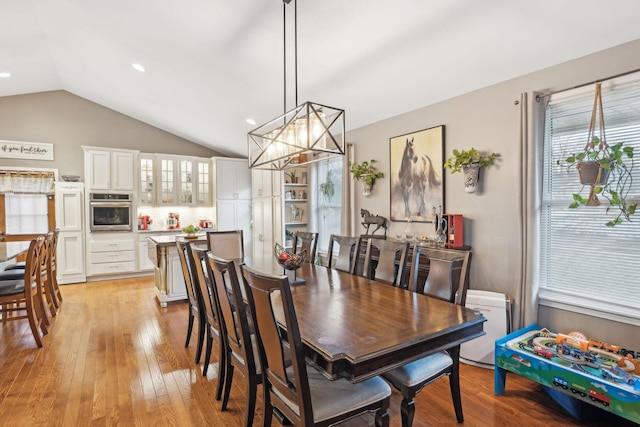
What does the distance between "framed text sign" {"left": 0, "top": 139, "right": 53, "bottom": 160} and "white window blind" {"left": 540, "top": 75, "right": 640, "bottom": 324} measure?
7.69m

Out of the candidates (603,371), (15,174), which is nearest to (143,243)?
(15,174)

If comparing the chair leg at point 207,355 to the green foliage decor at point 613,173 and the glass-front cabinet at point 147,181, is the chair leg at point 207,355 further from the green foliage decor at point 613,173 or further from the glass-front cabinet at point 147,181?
the glass-front cabinet at point 147,181

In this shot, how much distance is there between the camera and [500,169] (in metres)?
3.08

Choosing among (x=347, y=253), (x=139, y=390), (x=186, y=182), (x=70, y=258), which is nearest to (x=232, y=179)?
(x=186, y=182)

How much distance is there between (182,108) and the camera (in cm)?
576

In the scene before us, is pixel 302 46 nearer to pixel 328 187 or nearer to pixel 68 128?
pixel 328 187

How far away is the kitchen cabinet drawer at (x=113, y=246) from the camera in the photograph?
6246 millimetres

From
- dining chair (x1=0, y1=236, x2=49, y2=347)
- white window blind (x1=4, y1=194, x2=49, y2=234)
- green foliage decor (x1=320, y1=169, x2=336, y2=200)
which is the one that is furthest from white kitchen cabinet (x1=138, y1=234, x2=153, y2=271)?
green foliage decor (x1=320, y1=169, x2=336, y2=200)

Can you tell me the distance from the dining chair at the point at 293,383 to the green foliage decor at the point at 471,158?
2.29 metres

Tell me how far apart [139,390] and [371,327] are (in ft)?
6.46

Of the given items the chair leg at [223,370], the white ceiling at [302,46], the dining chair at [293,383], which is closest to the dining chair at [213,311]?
the chair leg at [223,370]

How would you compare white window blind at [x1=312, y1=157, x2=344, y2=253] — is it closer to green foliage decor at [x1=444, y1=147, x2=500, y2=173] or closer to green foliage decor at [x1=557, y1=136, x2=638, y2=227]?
green foliage decor at [x1=444, y1=147, x2=500, y2=173]

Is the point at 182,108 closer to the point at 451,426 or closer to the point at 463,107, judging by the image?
the point at 463,107

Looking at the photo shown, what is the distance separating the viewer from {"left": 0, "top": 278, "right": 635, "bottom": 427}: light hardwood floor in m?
2.18
